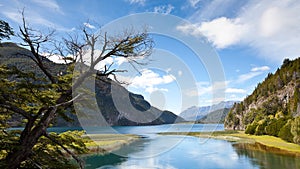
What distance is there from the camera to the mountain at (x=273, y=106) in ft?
235

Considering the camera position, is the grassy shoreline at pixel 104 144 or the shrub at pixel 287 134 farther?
the shrub at pixel 287 134

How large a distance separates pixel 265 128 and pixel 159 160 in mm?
44773

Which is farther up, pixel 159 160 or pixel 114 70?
pixel 114 70

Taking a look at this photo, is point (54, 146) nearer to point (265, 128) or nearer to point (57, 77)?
point (57, 77)

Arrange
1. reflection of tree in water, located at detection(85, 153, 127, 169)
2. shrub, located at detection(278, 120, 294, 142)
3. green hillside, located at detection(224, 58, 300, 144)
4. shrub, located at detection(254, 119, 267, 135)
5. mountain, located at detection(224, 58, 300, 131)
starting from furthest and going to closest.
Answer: mountain, located at detection(224, 58, 300, 131) → shrub, located at detection(254, 119, 267, 135) → green hillside, located at detection(224, 58, 300, 144) → shrub, located at detection(278, 120, 294, 142) → reflection of tree in water, located at detection(85, 153, 127, 169)

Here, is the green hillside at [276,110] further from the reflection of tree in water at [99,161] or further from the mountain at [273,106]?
the reflection of tree in water at [99,161]

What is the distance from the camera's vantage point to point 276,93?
105m

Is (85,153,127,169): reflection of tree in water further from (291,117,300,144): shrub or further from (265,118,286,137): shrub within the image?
(265,118,286,137): shrub

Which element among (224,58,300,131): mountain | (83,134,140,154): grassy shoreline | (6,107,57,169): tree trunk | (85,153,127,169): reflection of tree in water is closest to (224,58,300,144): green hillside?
(224,58,300,131): mountain

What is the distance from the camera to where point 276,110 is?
9575 centimetres

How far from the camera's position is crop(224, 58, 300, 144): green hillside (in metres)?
52.6

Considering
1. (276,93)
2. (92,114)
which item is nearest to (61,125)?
(276,93)

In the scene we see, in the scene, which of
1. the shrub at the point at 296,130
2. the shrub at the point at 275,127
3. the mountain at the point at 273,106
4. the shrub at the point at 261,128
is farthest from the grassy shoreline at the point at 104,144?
the shrub at the point at 261,128

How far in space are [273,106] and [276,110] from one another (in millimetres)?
1854
